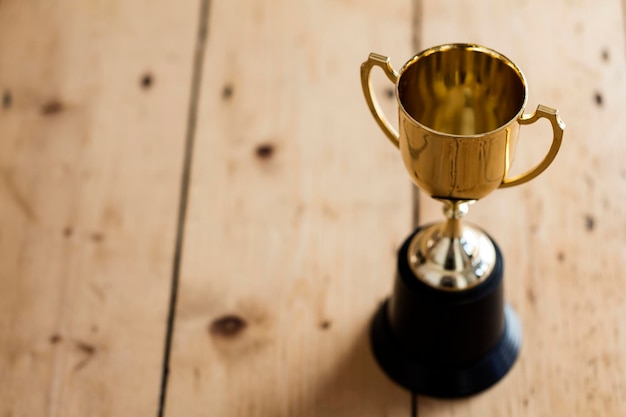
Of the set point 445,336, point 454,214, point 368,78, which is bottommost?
point 445,336

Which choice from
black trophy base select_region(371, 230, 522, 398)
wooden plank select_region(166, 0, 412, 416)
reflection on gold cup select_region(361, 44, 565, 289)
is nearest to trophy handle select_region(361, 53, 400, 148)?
reflection on gold cup select_region(361, 44, 565, 289)

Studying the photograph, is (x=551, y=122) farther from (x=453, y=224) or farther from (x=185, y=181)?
(x=185, y=181)

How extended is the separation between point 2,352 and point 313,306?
0.28 m

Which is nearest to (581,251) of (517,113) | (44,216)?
(517,113)

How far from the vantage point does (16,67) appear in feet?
3.47

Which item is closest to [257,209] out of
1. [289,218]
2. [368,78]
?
[289,218]

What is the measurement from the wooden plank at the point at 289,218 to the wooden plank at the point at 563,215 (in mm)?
64

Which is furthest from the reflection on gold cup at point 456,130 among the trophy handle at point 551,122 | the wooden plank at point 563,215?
the wooden plank at point 563,215

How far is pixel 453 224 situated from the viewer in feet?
2.38

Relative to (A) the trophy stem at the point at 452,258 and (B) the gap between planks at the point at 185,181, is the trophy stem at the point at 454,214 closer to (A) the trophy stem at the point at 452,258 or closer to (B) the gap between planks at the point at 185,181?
(A) the trophy stem at the point at 452,258

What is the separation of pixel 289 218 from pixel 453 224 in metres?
0.23

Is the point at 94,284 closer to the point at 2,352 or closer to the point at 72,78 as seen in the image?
the point at 2,352

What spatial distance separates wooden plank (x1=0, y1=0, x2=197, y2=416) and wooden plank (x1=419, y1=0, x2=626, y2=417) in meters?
0.26

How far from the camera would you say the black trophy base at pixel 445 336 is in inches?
29.3
